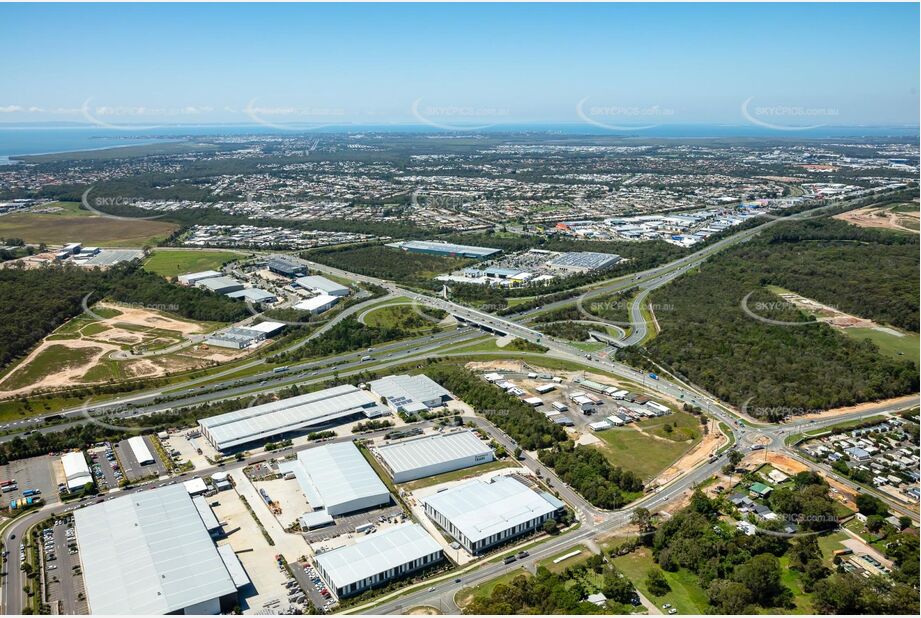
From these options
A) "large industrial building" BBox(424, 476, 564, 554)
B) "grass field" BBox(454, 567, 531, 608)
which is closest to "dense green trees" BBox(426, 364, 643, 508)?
"large industrial building" BBox(424, 476, 564, 554)

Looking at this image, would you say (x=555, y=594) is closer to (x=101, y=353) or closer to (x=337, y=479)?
(x=337, y=479)

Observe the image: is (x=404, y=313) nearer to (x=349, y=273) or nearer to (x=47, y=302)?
(x=349, y=273)

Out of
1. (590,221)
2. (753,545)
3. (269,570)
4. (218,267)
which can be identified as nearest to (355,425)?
(269,570)

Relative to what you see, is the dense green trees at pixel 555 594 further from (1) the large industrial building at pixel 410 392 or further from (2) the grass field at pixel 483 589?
(1) the large industrial building at pixel 410 392

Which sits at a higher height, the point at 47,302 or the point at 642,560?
the point at 47,302

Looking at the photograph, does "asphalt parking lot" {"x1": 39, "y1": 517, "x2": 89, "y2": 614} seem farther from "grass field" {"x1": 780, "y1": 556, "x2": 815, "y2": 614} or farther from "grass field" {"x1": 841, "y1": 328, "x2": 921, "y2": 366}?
"grass field" {"x1": 841, "y1": 328, "x2": 921, "y2": 366}

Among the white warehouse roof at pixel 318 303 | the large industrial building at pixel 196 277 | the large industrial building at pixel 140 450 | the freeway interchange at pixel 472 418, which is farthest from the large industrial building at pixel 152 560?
the large industrial building at pixel 196 277
